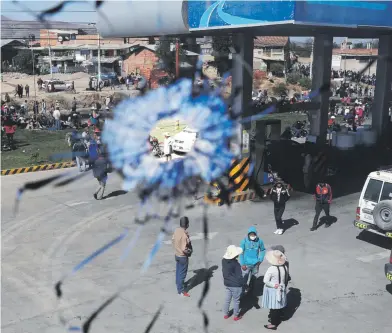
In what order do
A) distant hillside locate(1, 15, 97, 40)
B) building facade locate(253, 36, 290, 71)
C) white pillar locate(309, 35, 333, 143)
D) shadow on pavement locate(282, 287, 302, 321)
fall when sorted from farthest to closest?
1. building facade locate(253, 36, 290, 71)
2. white pillar locate(309, 35, 333, 143)
3. shadow on pavement locate(282, 287, 302, 321)
4. distant hillside locate(1, 15, 97, 40)

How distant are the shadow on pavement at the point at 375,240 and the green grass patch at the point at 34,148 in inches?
399

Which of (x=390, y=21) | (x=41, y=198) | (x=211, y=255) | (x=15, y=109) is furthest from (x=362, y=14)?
(x=15, y=109)

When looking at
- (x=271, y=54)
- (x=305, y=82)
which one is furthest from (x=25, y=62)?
(x=305, y=82)

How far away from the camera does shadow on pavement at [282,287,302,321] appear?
7798mm

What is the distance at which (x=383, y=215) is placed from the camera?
9844 millimetres

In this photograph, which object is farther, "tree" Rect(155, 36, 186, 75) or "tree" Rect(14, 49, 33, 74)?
"tree" Rect(14, 49, 33, 74)

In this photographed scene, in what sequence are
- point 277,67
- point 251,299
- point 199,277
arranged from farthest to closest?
1. point 277,67
2. point 199,277
3. point 251,299

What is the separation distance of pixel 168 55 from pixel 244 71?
5277mm

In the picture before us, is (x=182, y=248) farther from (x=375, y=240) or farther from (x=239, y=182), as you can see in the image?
(x=239, y=182)

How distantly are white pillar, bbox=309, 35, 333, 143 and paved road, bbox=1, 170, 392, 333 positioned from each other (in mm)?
3738

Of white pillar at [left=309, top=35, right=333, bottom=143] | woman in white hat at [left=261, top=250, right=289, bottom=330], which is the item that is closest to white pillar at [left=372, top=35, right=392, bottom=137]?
white pillar at [left=309, top=35, right=333, bottom=143]

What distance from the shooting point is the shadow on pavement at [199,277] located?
Answer: 871 centimetres

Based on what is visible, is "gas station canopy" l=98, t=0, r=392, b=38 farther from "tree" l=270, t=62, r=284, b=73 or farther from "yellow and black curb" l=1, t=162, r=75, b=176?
"tree" l=270, t=62, r=284, b=73

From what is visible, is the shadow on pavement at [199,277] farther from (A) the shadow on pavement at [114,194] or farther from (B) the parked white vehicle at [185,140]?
(A) the shadow on pavement at [114,194]
